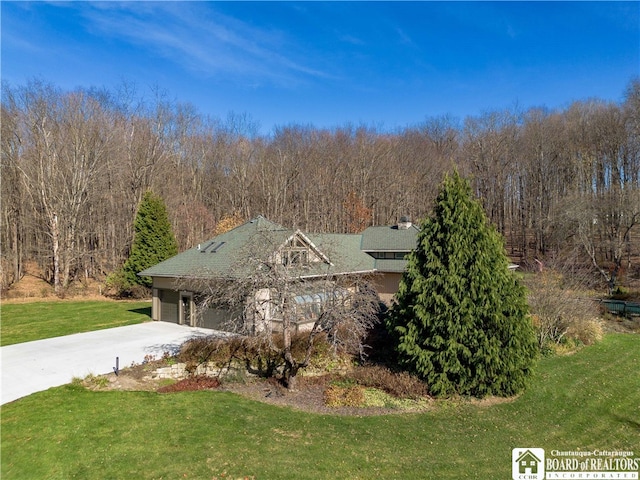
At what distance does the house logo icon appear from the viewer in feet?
25.4

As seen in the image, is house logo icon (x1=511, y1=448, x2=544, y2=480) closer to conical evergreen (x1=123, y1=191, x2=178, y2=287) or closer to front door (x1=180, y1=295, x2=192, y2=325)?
front door (x1=180, y1=295, x2=192, y2=325)

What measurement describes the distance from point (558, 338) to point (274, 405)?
43.5ft

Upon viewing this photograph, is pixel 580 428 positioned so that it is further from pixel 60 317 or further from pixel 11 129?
pixel 11 129

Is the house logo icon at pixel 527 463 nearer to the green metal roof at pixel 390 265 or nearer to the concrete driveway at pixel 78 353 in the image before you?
the concrete driveway at pixel 78 353

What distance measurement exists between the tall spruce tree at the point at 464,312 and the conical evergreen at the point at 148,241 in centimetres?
2266

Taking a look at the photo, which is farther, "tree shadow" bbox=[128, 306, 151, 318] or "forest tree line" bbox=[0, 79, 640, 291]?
"forest tree line" bbox=[0, 79, 640, 291]

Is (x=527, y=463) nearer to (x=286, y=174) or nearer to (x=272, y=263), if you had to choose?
(x=272, y=263)

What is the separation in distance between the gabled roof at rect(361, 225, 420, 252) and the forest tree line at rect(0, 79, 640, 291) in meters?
9.46

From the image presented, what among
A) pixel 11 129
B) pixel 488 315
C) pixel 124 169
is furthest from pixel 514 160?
pixel 11 129

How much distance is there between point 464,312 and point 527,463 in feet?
14.2

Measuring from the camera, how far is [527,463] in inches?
319

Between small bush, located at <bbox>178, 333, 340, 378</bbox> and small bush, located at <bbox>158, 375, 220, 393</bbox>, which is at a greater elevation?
small bush, located at <bbox>178, 333, 340, 378</bbox>

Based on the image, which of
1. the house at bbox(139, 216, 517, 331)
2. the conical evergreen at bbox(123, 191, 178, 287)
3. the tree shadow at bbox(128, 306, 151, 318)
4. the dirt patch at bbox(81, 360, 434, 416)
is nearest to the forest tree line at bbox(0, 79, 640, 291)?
the conical evergreen at bbox(123, 191, 178, 287)

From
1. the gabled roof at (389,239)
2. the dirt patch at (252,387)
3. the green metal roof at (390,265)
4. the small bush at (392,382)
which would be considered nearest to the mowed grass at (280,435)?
the dirt patch at (252,387)
